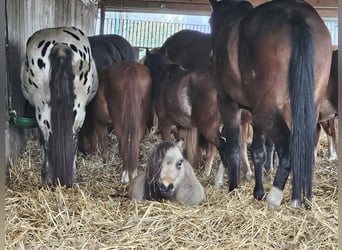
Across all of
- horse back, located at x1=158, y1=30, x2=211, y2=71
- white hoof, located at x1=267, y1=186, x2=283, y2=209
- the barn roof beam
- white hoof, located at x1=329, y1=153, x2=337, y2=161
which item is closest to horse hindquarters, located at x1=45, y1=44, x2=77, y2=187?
white hoof, located at x1=267, y1=186, x2=283, y2=209

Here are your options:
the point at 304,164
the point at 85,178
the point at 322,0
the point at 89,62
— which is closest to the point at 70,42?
the point at 89,62

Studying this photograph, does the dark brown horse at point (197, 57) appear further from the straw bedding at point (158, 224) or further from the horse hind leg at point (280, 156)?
the horse hind leg at point (280, 156)

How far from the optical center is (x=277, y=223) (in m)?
2.87

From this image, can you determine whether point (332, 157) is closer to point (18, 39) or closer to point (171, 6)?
point (18, 39)

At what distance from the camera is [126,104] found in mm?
4648

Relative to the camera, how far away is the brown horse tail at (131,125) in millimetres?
4559

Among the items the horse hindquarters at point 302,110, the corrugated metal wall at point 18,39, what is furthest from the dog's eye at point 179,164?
the corrugated metal wall at point 18,39

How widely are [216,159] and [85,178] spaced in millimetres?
1790

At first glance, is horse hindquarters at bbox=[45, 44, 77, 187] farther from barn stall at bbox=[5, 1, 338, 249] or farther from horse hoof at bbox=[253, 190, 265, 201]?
horse hoof at bbox=[253, 190, 265, 201]

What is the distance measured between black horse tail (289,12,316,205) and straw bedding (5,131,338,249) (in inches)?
8.2

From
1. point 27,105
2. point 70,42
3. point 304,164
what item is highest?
point 70,42

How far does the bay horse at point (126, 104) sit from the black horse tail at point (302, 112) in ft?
6.08

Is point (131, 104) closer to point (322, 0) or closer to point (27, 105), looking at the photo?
point (27, 105)

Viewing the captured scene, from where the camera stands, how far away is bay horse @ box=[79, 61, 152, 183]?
→ 4.58m
